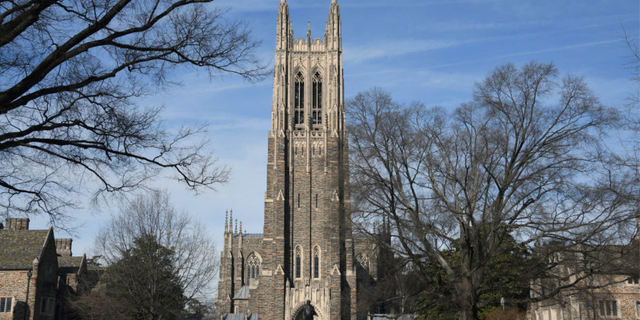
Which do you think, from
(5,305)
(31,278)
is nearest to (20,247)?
(31,278)

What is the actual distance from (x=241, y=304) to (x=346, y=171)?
1659 inches

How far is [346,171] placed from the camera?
78.4 feet

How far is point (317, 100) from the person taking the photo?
162 ft

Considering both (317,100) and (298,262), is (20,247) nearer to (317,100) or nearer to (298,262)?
(298,262)

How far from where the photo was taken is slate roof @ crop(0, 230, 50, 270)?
121ft

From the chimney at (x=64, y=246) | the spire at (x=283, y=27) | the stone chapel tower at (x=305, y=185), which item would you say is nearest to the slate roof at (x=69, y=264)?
the chimney at (x=64, y=246)

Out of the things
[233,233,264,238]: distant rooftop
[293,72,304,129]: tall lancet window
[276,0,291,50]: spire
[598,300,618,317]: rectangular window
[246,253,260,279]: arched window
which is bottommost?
[598,300,618,317]: rectangular window

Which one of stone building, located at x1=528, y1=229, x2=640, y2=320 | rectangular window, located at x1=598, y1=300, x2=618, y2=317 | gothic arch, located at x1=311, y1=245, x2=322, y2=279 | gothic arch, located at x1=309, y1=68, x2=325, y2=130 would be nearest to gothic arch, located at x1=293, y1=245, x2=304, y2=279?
gothic arch, located at x1=311, y1=245, x2=322, y2=279

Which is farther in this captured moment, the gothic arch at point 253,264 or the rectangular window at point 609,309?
the gothic arch at point 253,264

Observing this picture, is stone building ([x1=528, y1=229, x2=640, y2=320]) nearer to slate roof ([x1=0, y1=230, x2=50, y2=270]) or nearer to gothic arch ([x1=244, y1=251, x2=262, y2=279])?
slate roof ([x1=0, y1=230, x2=50, y2=270])

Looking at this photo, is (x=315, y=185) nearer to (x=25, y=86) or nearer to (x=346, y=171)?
(x=346, y=171)

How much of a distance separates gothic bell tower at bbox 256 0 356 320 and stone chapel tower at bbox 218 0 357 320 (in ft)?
0.23

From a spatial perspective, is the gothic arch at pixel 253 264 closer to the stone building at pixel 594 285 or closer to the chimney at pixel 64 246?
the chimney at pixel 64 246

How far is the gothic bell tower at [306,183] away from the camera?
4341 centimetres
